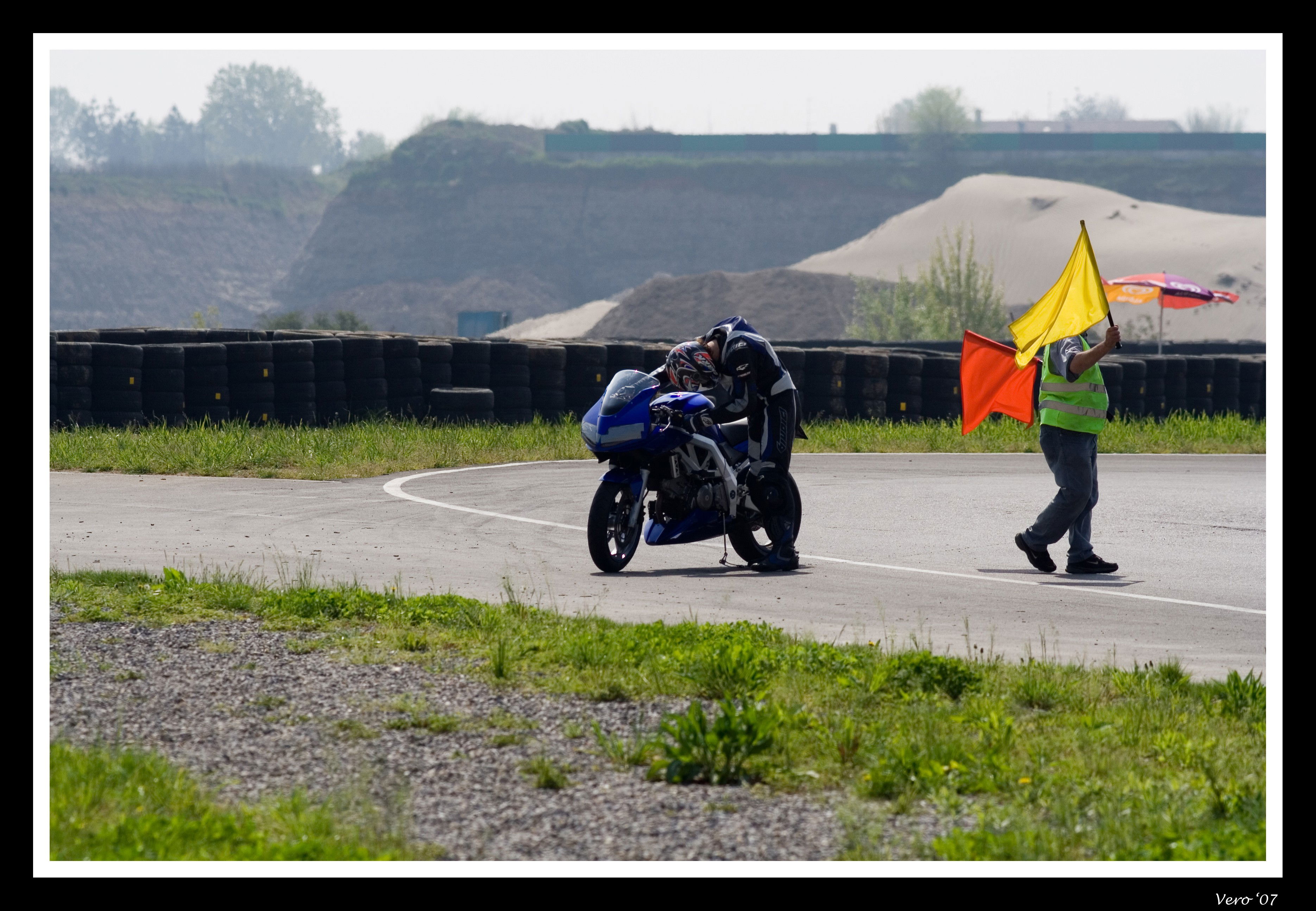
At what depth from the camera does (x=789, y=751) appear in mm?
5387

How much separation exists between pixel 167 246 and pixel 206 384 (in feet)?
436

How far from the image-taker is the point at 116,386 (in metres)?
19.2

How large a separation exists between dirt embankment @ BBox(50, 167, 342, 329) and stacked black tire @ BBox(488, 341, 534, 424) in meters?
115

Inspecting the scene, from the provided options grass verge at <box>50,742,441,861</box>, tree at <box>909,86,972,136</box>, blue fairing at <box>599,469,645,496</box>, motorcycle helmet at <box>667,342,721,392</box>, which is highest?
tree at <box>909,86,972,136</box>

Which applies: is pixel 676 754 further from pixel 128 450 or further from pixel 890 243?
pixel 890 243

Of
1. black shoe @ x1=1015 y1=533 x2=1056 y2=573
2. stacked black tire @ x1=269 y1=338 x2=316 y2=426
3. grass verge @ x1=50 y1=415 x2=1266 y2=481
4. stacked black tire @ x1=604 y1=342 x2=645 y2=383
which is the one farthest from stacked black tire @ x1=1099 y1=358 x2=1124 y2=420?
black shoe @ x1=1015 y1=533 x2=1056 y2=573

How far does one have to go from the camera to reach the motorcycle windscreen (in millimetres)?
9672

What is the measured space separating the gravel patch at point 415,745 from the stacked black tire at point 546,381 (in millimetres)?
14198

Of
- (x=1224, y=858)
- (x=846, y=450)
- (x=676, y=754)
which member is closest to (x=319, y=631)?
(x=676, y=754)

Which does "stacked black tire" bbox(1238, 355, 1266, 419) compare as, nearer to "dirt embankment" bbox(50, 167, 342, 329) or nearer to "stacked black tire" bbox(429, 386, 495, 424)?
"stacked black tire" bbox(429, 386, 495, 424)

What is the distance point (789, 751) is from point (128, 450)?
1292cm

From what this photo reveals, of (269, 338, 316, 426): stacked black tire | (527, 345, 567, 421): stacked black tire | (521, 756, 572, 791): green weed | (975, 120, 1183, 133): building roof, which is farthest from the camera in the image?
(975, 120, 1183, 133): building roof

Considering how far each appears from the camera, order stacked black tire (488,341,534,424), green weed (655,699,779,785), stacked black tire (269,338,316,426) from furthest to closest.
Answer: stacked black tire (488,341,534,424)
stacked black tire (269,338,316,426)
green weed (655,699,779,785)

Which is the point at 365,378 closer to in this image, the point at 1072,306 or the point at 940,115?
the point at 1072,306
